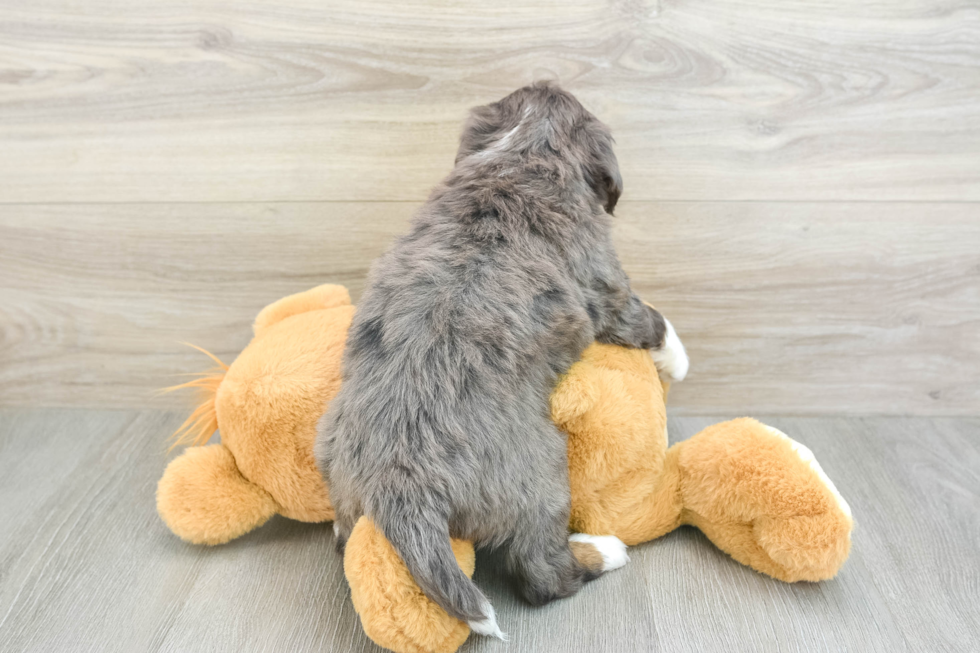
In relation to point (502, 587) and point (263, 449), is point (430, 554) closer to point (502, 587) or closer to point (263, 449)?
point (502, 587)

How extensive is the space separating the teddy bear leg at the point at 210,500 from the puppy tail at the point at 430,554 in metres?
0.38

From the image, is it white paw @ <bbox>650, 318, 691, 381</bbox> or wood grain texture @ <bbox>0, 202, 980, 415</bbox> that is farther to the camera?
wood grain texture @ <bbox>0, 202, 980, 415</bbox>

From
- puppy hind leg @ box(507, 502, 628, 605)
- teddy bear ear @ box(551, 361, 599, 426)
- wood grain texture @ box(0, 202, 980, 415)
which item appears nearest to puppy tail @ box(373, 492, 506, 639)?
puppy hind leg @ box(507, 502, 628, 605)

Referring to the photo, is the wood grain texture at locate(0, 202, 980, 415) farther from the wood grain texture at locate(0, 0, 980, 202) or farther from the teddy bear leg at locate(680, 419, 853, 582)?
the teddy bear leg at locate(680, 419, 853, 582)

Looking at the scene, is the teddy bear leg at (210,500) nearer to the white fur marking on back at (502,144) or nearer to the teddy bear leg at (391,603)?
the teddy bear leg at (391,603)

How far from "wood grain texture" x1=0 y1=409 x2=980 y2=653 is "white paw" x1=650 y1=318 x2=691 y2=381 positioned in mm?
270

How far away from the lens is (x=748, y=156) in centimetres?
127

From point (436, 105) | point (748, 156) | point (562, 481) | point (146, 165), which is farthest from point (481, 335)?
point (146, 165)

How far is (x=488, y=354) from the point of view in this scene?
33.6 inches

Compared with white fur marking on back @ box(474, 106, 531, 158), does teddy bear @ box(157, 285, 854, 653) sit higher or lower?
lower

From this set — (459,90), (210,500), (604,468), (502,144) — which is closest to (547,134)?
(502,144)

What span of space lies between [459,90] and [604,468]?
0.74 m

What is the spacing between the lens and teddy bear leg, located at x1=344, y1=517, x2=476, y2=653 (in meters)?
0.81

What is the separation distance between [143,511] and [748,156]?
51.6 inches
